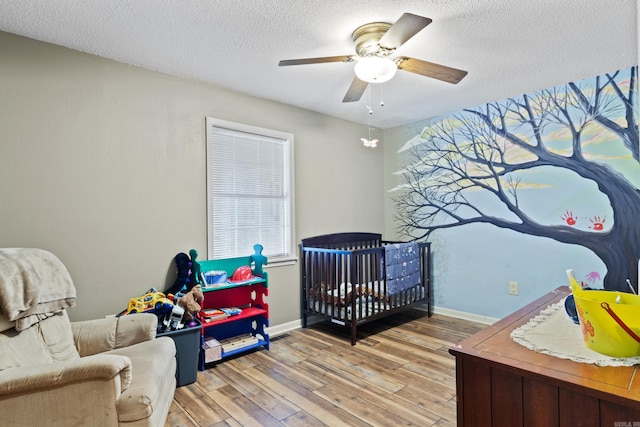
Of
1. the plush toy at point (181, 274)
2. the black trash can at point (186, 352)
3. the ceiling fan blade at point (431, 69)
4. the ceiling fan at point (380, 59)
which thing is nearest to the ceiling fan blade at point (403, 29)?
the ceiling fan at point (380, 59)

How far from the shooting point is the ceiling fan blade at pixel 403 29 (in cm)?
161

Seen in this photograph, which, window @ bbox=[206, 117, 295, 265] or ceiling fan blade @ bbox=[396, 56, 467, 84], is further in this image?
window @ bbox=[206, 117, 295, 265]

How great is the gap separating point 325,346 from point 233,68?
2464 millimetres

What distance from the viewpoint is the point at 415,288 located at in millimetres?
3639

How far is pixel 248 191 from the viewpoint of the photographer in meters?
3.21

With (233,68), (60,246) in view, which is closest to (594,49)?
(233,68)

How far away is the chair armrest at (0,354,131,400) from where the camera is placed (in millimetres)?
1346

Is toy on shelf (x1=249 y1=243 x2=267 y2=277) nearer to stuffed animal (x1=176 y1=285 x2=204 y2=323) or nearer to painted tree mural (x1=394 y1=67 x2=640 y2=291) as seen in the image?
stuffed animal (x1=176 y1=285 x2=204 y2=323)

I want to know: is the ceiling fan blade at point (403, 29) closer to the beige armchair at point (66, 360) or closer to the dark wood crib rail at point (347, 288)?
the dark wood crib rail at point (347, 288)

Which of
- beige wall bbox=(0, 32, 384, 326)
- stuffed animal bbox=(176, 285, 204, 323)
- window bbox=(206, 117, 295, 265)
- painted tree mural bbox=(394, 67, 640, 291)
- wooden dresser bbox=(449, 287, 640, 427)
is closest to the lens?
wooden dresser bbox=(449, 287, 640, 427)

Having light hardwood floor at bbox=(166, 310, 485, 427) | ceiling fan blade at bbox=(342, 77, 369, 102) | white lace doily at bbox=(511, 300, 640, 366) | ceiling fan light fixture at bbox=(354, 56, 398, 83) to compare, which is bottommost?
light hardwood floor at bbox=(166, 310, 485, 427)

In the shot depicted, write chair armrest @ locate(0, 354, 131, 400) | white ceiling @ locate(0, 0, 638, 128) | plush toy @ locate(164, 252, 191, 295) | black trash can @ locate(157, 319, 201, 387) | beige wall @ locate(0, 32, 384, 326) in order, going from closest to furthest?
chair armrest @ locate(0, 354, 131, 400)
white ceiling @ locate(0, 0, 638, 128)
beige wall @ locate(0, 32, 384, 326)
black trash can @ locate(157, 319, 201, 387)
plush toy @ locate(164, 252, 191, 295)

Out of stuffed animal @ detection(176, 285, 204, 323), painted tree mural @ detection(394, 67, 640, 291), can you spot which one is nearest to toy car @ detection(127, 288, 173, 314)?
stuffed animal @ detection(176, 285, 204, 323)

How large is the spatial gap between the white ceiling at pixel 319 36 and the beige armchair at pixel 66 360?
1.39 metres
